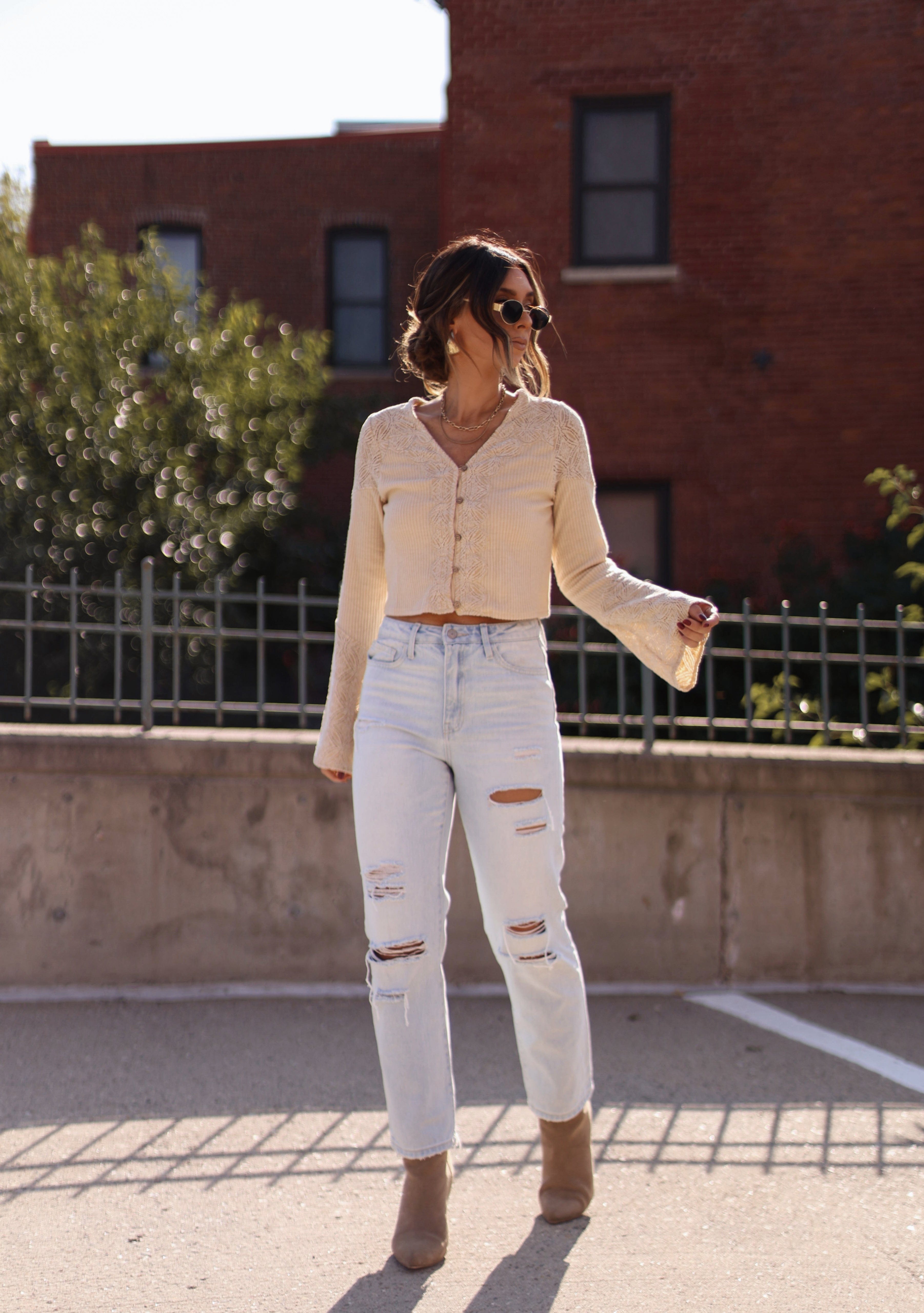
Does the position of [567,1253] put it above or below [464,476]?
below

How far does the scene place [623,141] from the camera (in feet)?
39.0

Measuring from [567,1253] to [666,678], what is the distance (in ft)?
4.04

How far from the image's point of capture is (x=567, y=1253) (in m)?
2.66

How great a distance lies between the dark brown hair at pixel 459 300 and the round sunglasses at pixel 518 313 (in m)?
0.02

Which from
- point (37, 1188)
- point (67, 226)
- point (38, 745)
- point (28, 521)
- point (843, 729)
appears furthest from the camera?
point (67, 226)

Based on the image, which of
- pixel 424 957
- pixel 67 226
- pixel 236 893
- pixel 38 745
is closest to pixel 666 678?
pixel 424 957

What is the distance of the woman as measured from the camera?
261 cm

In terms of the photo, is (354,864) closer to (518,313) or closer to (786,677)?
(786,677)

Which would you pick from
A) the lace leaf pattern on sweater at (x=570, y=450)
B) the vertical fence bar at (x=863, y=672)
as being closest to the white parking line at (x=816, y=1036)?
the vertical fence bar at (x=863, y=672)

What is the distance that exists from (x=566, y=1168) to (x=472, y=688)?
1107mm

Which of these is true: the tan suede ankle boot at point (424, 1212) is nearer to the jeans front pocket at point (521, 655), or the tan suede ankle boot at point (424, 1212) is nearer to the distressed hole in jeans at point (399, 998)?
the distressed hole in jeans at point (399, 998)

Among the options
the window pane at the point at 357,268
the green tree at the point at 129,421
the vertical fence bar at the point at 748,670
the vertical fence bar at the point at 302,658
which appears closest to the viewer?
the vertical fence bar at the point at 302,658

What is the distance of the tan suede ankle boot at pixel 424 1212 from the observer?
2.59 metres

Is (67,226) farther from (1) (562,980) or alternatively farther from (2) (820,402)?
(1) (562,980)
